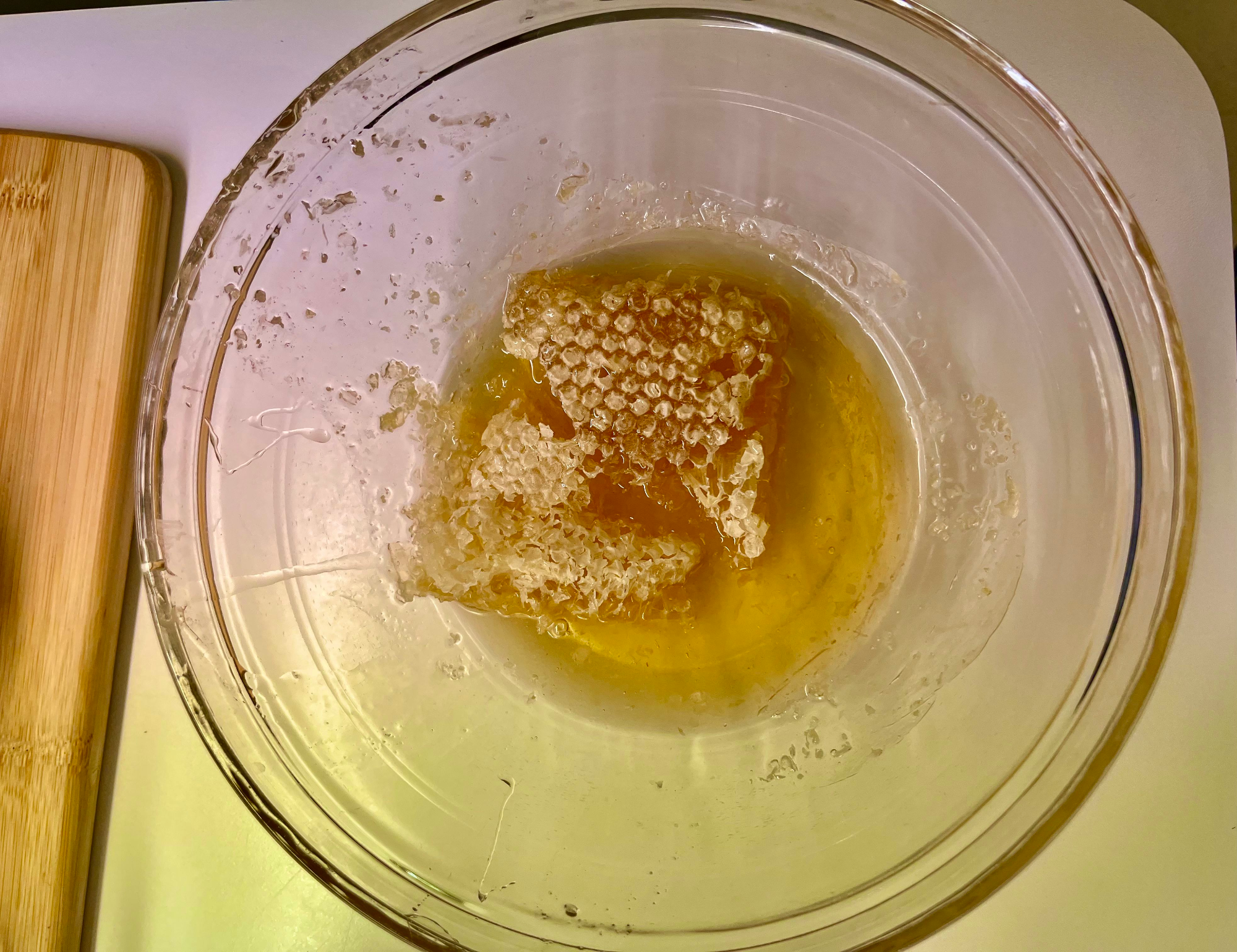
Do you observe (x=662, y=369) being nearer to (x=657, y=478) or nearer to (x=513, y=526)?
(x=657, y=478)

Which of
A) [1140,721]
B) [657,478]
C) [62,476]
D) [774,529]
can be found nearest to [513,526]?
[657,478]

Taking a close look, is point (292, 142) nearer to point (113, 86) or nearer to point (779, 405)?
point (113, 86)

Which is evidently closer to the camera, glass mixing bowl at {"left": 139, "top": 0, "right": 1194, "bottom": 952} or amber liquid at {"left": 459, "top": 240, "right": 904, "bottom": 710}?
glass mixing bowl at {"left": 139, "top": 0, "right": 1194, "bottom": 952}

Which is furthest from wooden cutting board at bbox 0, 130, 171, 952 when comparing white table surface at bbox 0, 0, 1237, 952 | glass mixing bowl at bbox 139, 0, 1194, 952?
glass mixing bowl at bbox 139, 0, 1194, 952

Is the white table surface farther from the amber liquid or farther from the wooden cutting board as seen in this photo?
the amber liquid

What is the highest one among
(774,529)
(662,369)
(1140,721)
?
(662,369)

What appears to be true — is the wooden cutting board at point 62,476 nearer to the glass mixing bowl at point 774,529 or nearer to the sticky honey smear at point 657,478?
the glass mixing bowl at point 774,529

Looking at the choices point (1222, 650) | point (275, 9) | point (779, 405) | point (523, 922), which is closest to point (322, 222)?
point (275, 9)
